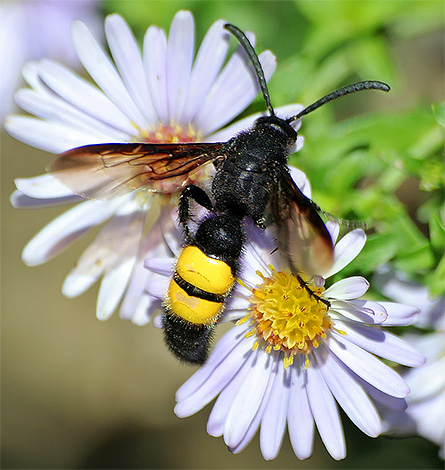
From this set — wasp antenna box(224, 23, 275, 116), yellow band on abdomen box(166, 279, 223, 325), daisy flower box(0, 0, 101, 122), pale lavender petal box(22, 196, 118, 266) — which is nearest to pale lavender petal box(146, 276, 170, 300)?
yellow band on abdomen box(166, 279, 223, 325)

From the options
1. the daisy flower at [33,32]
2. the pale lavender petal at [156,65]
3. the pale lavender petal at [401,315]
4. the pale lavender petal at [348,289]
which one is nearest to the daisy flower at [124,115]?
the pale lavender petal at [156,65]

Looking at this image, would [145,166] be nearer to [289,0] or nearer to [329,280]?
[329,280]

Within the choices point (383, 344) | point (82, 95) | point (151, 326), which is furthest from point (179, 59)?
point (151, 326)

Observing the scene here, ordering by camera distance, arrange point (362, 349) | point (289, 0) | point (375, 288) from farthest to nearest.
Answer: point (289, 0) → point (375, 288) → point (362, 349)

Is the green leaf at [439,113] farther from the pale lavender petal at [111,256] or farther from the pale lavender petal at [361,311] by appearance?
the pale lavender petal at [111,256]

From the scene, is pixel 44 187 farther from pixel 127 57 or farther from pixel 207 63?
pixel 207 63

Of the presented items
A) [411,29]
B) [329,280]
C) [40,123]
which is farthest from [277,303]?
[411,29]
